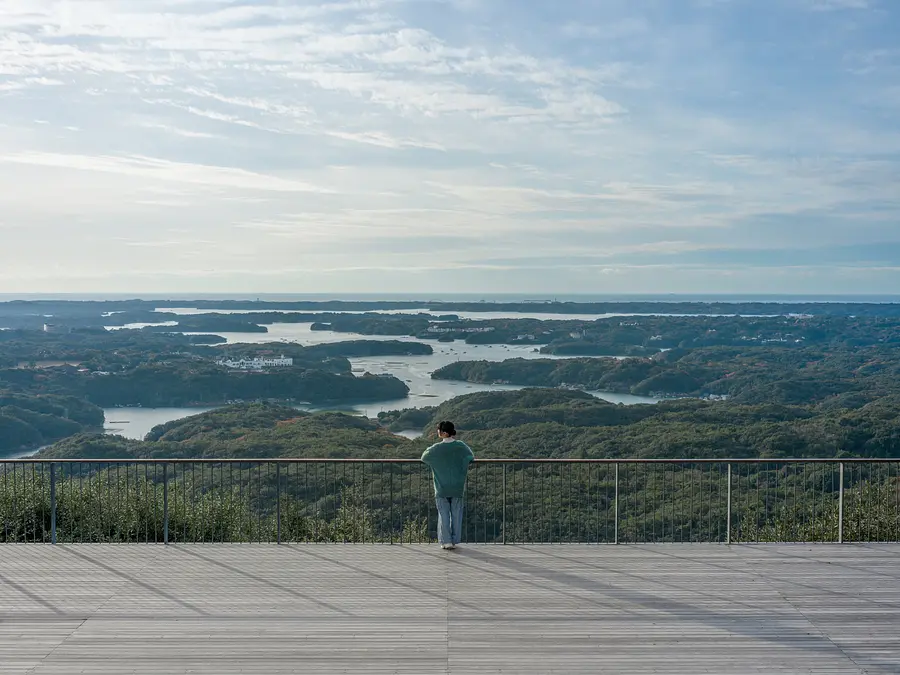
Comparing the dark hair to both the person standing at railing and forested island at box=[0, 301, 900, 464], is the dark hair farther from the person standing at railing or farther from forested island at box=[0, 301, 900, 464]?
forested island at box=[0, 301, 900, 464]

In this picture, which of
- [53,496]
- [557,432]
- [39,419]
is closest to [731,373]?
[557,432]

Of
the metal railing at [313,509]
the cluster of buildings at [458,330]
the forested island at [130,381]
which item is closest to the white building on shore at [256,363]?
the forested island at [130,381]

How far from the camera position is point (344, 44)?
14.6 m

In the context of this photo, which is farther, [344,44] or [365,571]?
[344,44]

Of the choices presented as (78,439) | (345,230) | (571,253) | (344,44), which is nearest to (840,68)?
(344,44)

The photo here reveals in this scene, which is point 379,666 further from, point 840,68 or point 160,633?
point 840,68

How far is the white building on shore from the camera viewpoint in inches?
3155

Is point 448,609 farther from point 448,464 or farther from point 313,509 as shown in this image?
point 313,509

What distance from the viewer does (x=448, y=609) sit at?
636 cm

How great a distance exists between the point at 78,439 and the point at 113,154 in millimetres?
22740

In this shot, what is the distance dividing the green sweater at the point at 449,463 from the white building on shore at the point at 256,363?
240ft

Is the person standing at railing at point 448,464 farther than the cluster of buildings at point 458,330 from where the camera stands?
No

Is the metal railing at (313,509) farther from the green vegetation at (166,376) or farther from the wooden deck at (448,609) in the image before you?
the green vegetation at (166,376)

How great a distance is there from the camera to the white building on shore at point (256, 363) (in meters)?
80.1
